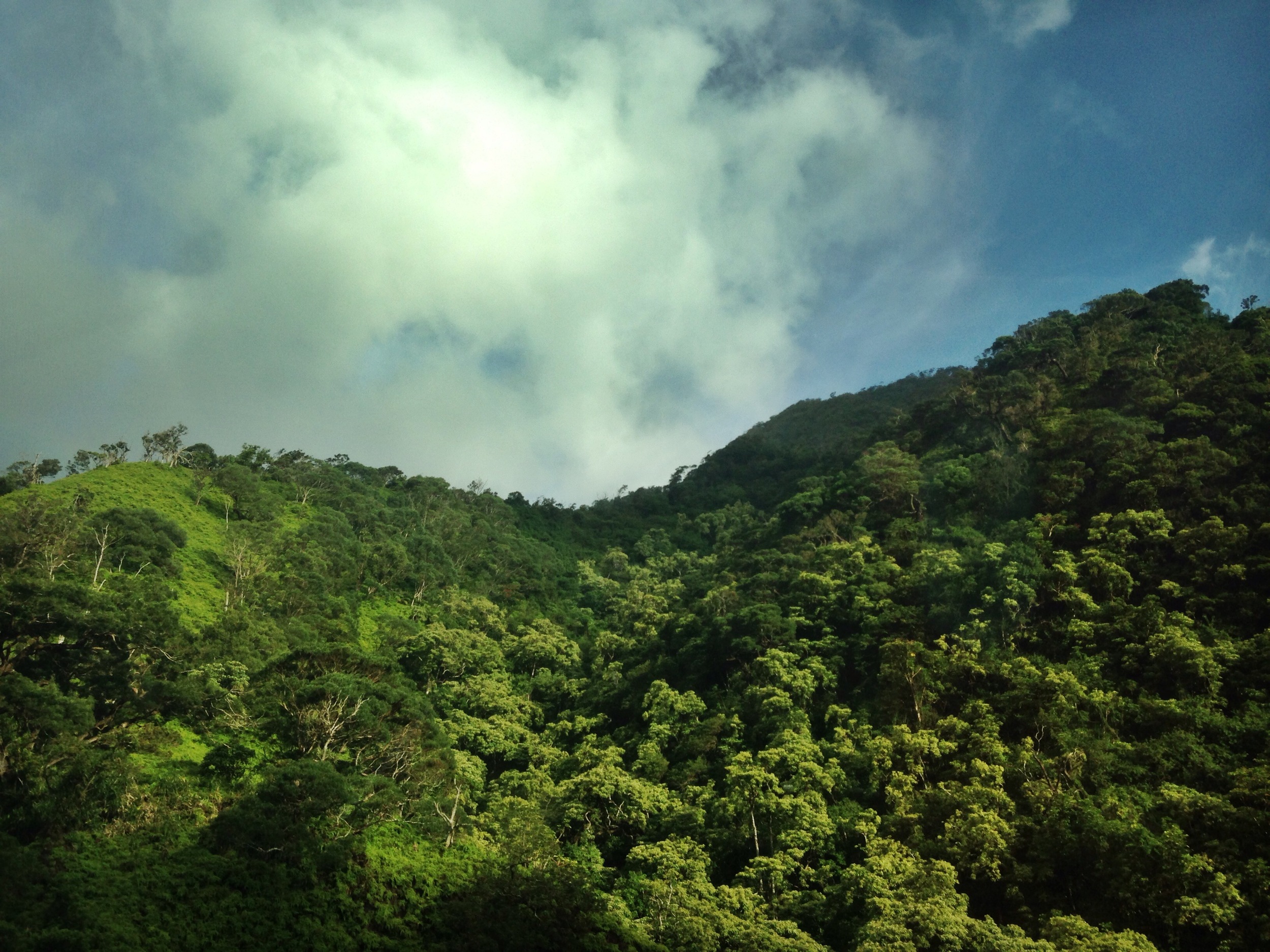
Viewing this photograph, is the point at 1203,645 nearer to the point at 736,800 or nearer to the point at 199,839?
the point at 736,800

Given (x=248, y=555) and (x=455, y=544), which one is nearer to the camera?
(x=248, y=555)

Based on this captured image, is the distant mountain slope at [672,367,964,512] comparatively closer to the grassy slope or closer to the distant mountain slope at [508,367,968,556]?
the distant mountain slope at [508,367,968,556]

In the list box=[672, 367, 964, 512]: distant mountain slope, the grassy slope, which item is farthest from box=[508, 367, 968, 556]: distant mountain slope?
the grassy slope

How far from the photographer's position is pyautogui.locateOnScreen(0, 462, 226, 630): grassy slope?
39312 mm

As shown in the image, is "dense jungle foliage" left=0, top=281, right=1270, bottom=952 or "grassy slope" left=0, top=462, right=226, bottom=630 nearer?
"dense jungle foliage" left=0, top=281, right=1270, bottom=952

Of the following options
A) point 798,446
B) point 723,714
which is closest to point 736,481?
point 798,446

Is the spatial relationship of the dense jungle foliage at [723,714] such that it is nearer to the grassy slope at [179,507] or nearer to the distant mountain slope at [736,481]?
the grassy slope at [179,507]

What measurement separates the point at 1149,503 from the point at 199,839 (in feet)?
128

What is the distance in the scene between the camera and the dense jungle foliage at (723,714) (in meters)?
22.6

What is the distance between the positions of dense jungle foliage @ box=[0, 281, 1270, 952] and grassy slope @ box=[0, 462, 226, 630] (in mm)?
354

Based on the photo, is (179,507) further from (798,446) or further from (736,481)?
(798,446)

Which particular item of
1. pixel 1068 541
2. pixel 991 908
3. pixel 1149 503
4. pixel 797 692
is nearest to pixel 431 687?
pixel 797 692

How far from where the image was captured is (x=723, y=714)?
37.4 meters

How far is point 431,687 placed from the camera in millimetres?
44219
